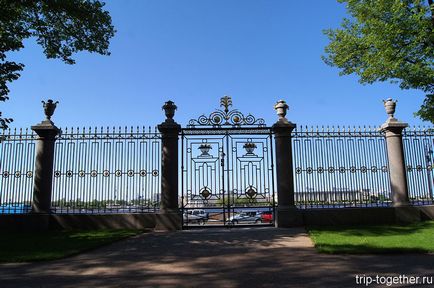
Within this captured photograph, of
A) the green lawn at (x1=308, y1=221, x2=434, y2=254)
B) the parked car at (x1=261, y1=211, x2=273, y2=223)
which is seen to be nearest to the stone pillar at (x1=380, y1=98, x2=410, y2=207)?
the green lawn at (x1=308, y1=221, x2=434, y2=254)

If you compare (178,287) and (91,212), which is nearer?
(178,287)

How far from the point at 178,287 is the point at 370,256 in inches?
159

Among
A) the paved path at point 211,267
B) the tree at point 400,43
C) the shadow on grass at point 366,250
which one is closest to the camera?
the paved path at point 211,267

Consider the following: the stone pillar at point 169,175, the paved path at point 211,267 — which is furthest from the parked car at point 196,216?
the paved path at point 211,267

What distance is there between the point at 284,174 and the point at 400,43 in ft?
19.0

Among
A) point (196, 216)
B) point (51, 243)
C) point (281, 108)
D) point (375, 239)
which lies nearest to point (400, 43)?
point (281, 108)

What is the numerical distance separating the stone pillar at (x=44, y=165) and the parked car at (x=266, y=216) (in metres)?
7.40

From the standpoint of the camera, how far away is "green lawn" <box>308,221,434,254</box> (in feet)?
24.0

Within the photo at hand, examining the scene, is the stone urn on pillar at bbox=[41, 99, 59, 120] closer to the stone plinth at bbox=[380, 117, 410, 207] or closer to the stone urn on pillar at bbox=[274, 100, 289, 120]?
the stone urn on pillar at bbox=[274, 100, 289, 120]

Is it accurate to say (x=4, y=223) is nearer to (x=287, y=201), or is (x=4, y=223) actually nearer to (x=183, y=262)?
(x=183, y=262)

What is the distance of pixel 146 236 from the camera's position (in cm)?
1007

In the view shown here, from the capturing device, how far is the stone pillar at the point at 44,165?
38.2 feet

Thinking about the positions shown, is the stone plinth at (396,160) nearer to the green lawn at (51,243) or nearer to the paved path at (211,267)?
the paved path at (211,267)

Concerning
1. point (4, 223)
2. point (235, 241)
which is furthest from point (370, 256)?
point (4, 223)
